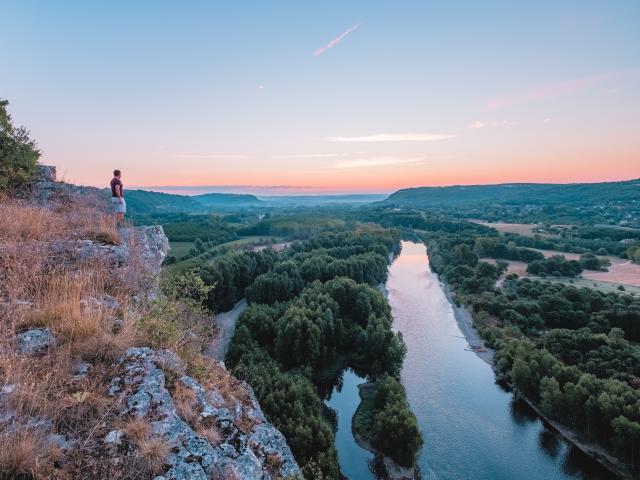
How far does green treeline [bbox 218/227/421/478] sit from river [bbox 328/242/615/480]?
221 cm

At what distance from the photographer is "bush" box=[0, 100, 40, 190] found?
13.8 metres

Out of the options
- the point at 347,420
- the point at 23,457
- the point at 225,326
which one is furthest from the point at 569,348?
the point at 23,457

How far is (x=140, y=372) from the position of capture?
605cm

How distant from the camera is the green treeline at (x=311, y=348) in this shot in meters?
21.3

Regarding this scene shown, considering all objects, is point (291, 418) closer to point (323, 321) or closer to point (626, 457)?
point (323, 321)

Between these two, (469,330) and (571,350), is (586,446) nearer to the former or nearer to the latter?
(571,350)

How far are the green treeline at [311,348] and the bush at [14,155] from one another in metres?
11.6

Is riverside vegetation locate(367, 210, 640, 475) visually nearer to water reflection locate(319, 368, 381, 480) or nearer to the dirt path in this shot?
water reflection locate(319, 368, 381, 480)

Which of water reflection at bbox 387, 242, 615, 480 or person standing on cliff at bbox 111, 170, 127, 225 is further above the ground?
person standing on cliff at bbox 111, 170, 127, 225

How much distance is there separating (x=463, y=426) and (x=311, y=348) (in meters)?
14.1

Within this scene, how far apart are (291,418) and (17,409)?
60.8 feet

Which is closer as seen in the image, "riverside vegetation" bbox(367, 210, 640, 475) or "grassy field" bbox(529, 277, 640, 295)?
"riverside vegetation" bbox(367, 210, 640, 475)

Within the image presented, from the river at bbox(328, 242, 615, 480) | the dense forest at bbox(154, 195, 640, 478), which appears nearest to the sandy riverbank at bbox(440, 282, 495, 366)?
the river at bbox(328, 242, 615, 480)

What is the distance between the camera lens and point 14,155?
1396 centimetres
